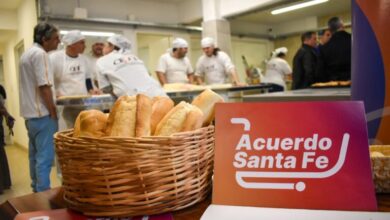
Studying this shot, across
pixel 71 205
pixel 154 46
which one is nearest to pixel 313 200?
pixel 71 205

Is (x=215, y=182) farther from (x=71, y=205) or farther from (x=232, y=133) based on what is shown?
(x=71, y=205)

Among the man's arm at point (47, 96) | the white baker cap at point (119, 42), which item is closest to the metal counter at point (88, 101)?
the man's arm at point (47, 96)

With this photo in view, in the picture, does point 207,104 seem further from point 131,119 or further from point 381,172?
point 381,172

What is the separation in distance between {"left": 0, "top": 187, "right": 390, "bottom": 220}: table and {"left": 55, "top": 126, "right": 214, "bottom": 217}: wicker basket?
19mm

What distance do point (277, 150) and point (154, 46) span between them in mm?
8012

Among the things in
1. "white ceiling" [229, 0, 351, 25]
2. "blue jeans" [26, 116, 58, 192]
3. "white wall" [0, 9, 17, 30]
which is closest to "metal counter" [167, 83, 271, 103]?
"blue jeans" [26, 116, 58, 192]

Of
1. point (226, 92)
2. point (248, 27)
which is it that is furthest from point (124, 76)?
point (248, 27)

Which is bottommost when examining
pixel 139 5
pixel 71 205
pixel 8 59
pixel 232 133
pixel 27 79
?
pixel 71 205

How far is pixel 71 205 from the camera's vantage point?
596mm

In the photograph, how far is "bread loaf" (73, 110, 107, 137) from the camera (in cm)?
62

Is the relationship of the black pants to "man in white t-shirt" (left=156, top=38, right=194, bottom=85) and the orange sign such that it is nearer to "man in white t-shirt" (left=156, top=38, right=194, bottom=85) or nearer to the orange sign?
"man in white t-shirt" (left=156, top=38, right=194, bottom=85)

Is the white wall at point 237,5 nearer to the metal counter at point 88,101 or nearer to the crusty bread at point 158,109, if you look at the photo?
the metal counter at point 88,101

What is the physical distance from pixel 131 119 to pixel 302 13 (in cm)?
945

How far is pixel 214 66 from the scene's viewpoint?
16.3ft
